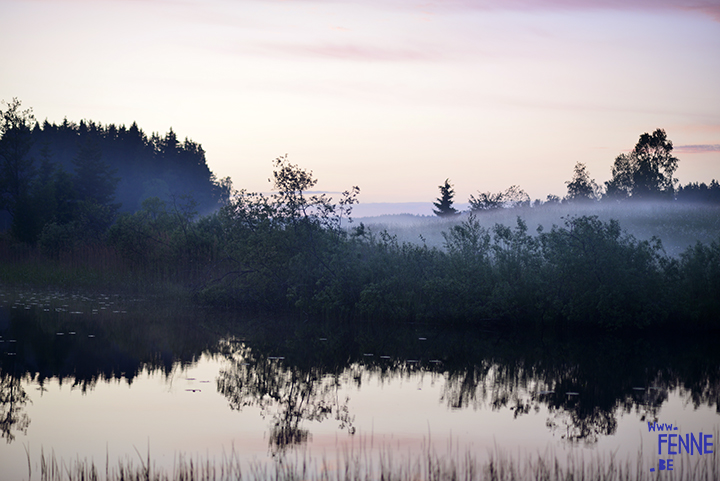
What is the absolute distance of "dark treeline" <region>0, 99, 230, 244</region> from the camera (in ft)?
137

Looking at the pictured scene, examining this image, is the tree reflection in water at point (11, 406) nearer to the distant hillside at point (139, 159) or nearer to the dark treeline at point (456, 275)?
the dark treeline at point (456, 275)

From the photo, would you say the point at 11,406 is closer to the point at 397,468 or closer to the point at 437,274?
the point at 397,468

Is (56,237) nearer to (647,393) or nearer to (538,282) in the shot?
(538,282)

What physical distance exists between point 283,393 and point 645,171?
194ft

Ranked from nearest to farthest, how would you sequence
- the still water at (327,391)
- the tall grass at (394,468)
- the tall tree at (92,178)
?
Result: 1. the tall grass at (394,468)
2. the still water at (327,391)
3. the tall tree at (92,178)

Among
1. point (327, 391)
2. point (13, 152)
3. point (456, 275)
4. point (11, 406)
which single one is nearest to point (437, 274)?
point (456, 275)

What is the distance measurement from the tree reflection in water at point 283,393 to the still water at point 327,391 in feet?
0.12

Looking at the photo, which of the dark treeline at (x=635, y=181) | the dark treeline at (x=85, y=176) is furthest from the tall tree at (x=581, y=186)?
the dark treeline at (x=85, y=176)

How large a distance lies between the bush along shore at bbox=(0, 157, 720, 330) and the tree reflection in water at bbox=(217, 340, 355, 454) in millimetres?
6829

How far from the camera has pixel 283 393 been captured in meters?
10.4

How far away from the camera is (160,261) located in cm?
2636

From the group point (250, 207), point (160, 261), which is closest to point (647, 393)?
point (250, 207)

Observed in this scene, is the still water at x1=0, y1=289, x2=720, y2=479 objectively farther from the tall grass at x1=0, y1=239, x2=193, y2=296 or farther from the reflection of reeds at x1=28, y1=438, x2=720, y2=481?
the tall grass at x1=0, y1=239, x2=193, y2=296

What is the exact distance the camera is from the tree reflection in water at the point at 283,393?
28.0ft
